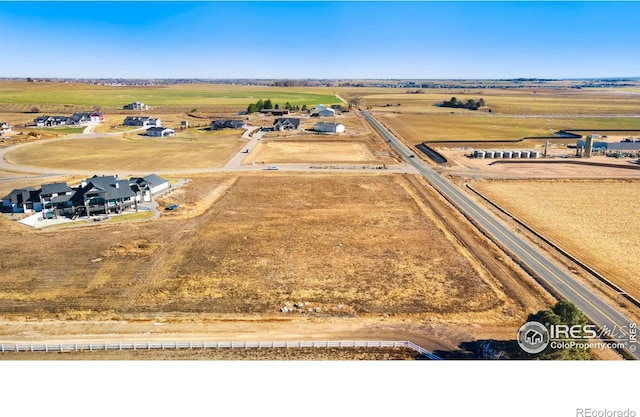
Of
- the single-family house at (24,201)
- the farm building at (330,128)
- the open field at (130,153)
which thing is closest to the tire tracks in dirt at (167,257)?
the single-family house at (24,201)

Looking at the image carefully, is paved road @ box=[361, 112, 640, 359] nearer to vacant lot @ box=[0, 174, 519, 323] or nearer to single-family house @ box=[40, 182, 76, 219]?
vacant lot @ box=[0, 174, 519, 323]

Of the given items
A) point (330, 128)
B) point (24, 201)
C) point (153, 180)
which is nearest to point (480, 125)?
point (330, 128)

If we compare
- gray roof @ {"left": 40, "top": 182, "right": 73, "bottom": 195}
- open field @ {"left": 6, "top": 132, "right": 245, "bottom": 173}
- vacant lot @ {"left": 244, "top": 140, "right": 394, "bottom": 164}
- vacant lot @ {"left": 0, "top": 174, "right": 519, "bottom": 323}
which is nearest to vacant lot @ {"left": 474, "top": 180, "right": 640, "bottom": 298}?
vacant lot @ {"left": 0, "top": 174, "right": 519, "bottom": 323}

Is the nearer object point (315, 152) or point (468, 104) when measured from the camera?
point (315, 152)

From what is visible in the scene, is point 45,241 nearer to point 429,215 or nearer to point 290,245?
point 290,245

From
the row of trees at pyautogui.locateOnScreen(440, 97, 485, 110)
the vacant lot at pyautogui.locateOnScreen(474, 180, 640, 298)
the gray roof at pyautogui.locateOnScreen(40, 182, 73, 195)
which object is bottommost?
the vacant lot at pyautogui.locateOnScreen(474, 180, 640, 298)

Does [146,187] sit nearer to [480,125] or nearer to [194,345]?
[194,345]
